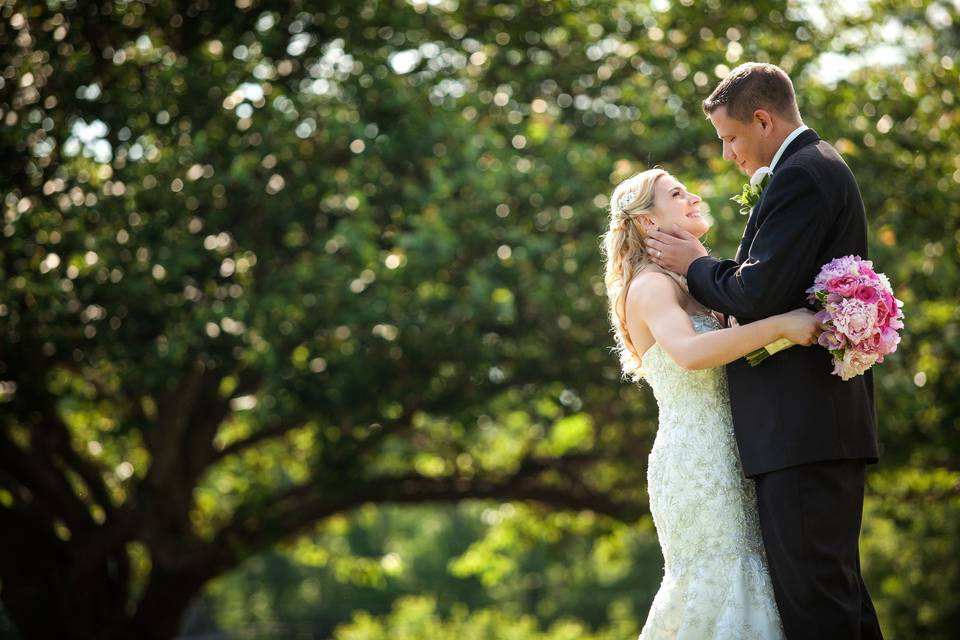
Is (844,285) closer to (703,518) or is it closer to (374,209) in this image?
(703,518)

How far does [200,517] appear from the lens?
48.8 feet

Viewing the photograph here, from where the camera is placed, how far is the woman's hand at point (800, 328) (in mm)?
3791

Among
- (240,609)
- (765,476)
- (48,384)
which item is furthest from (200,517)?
(240,609)

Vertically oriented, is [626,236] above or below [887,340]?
below

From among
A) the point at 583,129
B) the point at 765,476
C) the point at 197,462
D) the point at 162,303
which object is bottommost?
the point at 197,462

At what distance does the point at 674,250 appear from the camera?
4.20 meters

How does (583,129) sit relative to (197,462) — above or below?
above

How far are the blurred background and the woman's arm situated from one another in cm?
438

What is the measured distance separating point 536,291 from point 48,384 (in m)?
4.75

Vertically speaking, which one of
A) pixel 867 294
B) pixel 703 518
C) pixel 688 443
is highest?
pixel 867 294

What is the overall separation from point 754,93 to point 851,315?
2.89 ft

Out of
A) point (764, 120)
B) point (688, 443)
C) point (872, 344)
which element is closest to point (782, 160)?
Result: point (764, 120)

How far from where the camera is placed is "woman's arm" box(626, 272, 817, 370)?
12.5 ft

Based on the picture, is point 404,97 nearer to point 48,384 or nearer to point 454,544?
point 48,384
